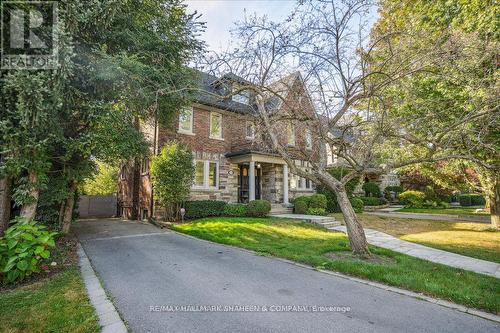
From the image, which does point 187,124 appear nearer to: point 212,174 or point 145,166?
point 212,174

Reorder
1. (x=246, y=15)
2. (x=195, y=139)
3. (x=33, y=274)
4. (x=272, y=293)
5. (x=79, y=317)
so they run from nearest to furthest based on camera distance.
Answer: (x=79, y=317) → (x=272, y=293) → (x=33, y=274) → (x=246, y=15) → (x=195, y=139)

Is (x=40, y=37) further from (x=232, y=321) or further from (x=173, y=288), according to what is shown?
(x=232, y=321)

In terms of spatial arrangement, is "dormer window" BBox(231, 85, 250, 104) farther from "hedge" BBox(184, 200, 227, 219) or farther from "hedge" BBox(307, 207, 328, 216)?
"hedge" BBox(307, 207, 328, 216)

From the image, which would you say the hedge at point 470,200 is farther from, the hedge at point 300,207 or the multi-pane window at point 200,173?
the multi-pane window at point 200,173

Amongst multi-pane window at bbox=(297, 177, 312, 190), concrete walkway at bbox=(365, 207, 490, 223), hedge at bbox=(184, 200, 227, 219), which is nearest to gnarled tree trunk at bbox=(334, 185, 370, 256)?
hedge at bbox=(184, 200, 227, 219)

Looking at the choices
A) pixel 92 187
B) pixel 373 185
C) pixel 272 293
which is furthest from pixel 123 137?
pixel 373 185

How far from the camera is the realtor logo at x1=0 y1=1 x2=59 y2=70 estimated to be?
578 centimetres

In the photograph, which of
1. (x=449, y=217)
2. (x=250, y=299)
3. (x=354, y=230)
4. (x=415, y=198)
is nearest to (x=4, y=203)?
(x=250, y=299)

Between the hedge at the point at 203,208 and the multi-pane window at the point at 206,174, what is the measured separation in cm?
137

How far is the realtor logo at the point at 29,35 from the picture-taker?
A: 5.78 meters

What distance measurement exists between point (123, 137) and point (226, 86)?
12.0ft

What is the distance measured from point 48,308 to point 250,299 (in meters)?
2.98

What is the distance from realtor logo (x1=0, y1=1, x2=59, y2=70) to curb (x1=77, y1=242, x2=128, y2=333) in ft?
15.1

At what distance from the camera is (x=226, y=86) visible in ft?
27.8
